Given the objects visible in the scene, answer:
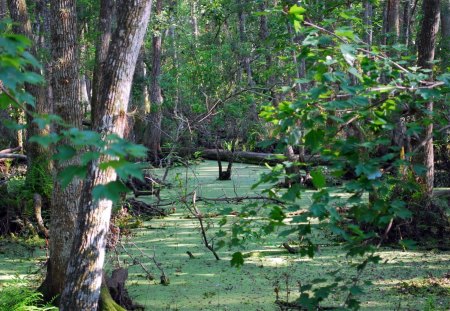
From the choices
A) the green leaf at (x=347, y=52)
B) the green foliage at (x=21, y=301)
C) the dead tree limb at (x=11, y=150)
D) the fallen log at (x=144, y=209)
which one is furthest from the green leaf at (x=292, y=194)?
the dead tree limb at (x=11, y=150)

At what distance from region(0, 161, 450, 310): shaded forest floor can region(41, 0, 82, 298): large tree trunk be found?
0.80 meters

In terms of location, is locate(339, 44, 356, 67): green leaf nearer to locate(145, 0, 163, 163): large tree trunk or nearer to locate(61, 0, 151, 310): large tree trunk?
locate(61, 0, 151, 310): large tree trunk

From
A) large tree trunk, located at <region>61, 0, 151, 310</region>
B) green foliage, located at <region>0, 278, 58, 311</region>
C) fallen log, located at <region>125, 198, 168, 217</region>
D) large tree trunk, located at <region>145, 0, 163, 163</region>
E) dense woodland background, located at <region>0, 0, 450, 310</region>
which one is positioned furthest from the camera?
large tree trunk, located at <region>145, 0, 163, 163</region>

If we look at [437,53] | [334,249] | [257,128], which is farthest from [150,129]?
[334,249]

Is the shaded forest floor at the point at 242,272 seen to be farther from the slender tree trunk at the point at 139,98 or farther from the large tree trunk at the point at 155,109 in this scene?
the slender tree trunk at the point at 139,98

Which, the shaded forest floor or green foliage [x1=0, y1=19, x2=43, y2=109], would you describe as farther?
the shaded forest floor

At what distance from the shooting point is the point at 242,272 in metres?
6.03

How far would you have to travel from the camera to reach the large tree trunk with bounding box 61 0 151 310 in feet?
11.9

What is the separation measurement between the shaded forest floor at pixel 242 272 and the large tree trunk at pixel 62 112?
2.63 feet

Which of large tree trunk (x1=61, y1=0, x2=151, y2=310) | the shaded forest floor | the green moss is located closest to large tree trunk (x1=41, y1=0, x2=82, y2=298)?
the green moss

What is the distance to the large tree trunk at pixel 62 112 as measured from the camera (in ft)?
15.7

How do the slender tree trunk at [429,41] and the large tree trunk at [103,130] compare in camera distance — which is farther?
the slender tree trunk at [429,41]

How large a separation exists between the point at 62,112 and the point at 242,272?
8.33 ft

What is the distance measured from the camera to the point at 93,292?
12.0 ft
